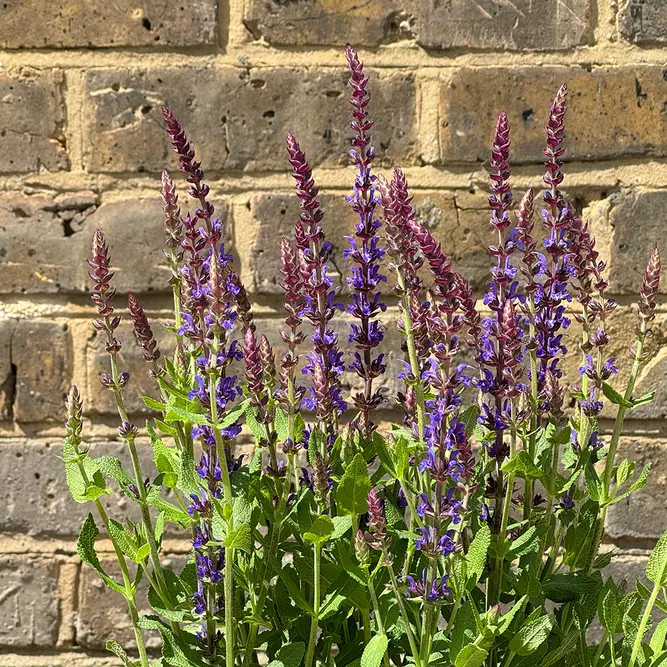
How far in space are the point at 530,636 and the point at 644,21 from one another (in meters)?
0.88

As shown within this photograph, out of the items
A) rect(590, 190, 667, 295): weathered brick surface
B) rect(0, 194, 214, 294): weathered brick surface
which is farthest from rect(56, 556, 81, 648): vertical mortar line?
rect(590, 190, 667, 295): weathered brick surface

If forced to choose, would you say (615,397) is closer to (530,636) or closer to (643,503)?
(530,636)

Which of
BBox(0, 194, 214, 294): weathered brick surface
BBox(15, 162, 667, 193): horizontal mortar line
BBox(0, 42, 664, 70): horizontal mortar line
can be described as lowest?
BBox(0, 194, 214, 294): weathered brick surface

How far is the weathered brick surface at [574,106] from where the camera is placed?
129cm

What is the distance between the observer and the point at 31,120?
131cm

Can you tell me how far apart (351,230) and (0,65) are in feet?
1.82

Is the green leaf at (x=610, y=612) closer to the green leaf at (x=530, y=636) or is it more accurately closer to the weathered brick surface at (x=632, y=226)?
the green leaf at (x=530, y=636)

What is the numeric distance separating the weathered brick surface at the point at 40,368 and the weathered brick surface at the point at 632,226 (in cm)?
79

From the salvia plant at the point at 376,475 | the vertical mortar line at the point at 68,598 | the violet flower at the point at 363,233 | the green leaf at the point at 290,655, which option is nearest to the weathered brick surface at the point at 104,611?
Result: the vertical mortar line at the point at 68,598

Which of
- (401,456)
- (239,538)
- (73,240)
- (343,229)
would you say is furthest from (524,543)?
(73,240)

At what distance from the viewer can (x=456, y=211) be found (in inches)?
51.6

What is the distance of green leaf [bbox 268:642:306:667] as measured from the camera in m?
0.86

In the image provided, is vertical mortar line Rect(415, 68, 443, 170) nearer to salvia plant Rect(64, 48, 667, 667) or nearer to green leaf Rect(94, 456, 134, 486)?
salvia plant Rect(64, 48, 667, 667)

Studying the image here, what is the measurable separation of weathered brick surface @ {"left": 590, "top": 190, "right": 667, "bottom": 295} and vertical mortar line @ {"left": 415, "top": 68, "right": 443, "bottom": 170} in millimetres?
244
